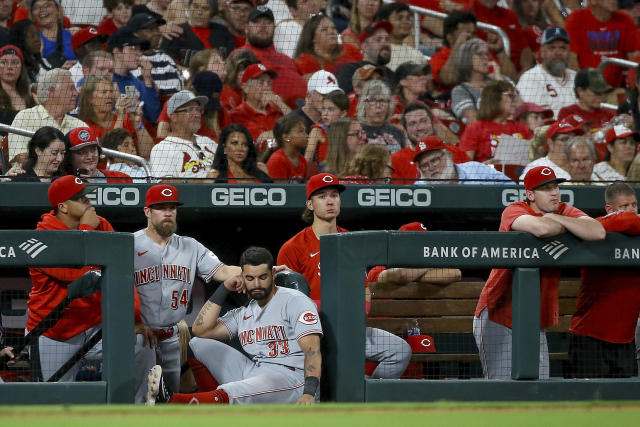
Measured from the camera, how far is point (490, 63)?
10531mm

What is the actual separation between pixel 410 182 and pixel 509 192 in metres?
0.78

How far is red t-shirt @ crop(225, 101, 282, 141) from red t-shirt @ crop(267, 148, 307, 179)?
78 cm

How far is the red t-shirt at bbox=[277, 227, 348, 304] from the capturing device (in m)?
6.09

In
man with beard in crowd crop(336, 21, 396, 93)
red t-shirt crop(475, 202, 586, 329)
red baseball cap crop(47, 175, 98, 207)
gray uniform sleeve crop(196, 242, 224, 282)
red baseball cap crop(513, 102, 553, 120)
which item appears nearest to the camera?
red t-shirt crop(475, 202, 586, 329)

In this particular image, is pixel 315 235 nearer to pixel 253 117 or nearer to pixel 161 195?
pixel 161 195

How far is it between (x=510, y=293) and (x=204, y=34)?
519 centimetres

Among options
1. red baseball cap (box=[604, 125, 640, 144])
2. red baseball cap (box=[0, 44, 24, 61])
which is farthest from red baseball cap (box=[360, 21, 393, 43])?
red baseball cap (box=[0, 44, 24, 61])

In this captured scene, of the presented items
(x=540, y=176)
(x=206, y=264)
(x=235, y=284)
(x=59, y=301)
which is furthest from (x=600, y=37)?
(x=59, y=301)

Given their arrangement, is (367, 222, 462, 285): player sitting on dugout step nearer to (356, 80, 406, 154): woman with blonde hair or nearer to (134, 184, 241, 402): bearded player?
(134, 184, 241, 402): bearded player

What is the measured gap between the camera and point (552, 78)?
33.7 feet

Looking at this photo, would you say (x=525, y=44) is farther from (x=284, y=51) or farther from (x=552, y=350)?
(x=552, y=350)

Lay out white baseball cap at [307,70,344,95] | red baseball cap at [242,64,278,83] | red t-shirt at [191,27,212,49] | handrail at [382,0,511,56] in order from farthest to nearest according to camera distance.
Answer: handrail at [382,0,511,56] < red t-shirt at [191,27,212,49] < red baseball cap at [242,64,278,83] < white baseball cap at [307,70,344,95]

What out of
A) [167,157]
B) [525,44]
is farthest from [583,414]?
[525,44]

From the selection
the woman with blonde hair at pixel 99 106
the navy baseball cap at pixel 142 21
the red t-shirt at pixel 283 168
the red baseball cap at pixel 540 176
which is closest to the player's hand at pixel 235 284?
the red baseball cap at pixel 540 176
